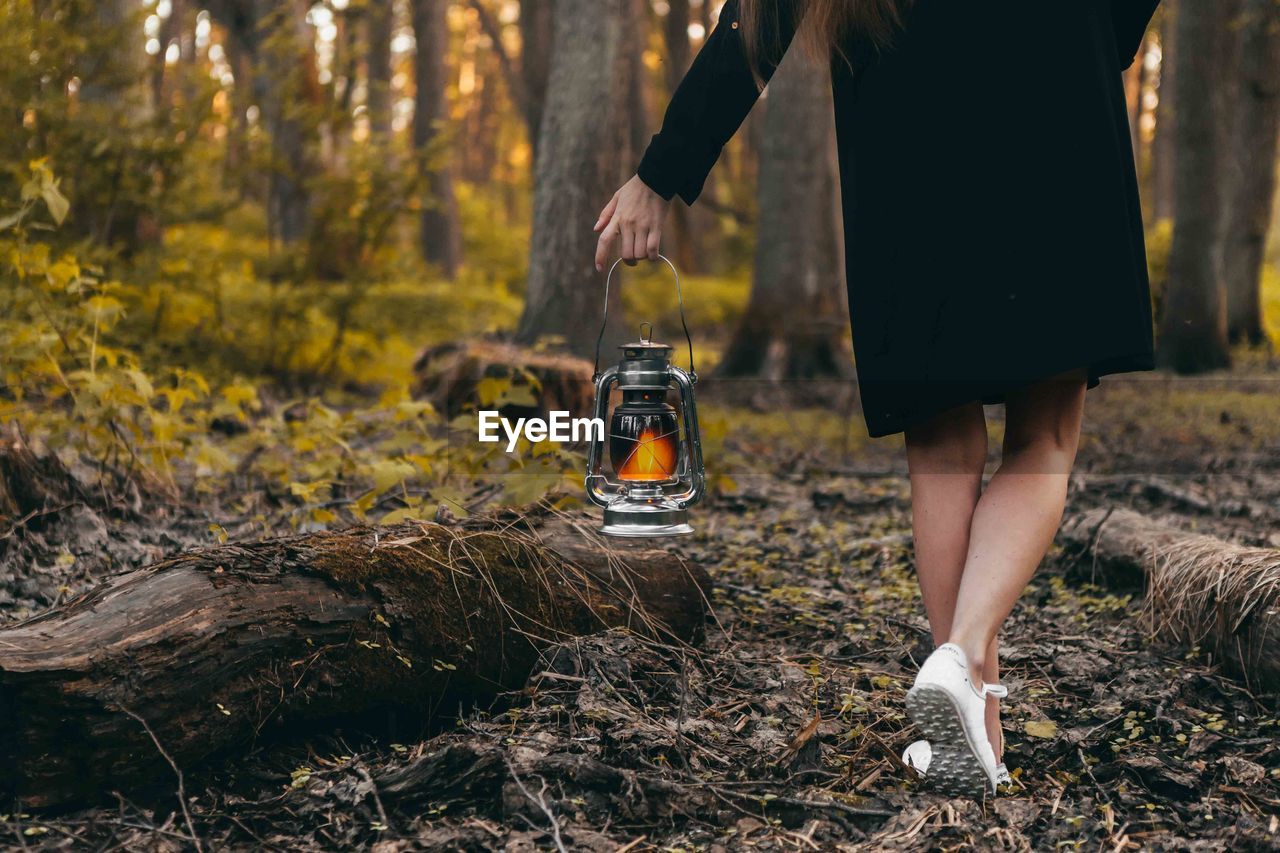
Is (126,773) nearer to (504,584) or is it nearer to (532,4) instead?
(504,584)

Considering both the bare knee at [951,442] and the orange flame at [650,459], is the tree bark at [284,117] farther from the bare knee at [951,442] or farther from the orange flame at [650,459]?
the bare knee at [951,442]

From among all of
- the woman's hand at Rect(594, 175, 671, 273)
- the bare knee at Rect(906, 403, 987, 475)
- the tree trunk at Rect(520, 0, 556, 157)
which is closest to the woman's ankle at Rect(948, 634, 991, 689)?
the bare knee at Rect(906, 403, 987, 475)

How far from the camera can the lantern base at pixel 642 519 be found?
2.93 meters

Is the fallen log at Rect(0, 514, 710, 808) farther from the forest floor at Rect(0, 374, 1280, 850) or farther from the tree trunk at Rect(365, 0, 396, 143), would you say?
the tree trunk at Rect(365, 0, 396, 143)

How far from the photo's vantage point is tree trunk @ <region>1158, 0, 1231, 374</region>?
1099 cm

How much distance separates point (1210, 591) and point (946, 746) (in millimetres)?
1395

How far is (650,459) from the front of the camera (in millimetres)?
3057

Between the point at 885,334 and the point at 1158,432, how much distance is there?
6.56 m

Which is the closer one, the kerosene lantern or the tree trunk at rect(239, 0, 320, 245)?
the kerosene lantern

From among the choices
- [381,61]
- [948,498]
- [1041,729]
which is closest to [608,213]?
[948,498]

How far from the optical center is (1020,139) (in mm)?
2336

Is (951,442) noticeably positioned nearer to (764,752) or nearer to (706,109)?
(764,752)

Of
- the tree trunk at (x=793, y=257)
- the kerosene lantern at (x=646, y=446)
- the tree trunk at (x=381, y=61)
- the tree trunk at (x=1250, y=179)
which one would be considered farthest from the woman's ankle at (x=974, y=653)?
the tree trunk at (x=381, y=61)

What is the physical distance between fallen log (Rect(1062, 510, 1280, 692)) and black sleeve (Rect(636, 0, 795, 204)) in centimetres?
189
